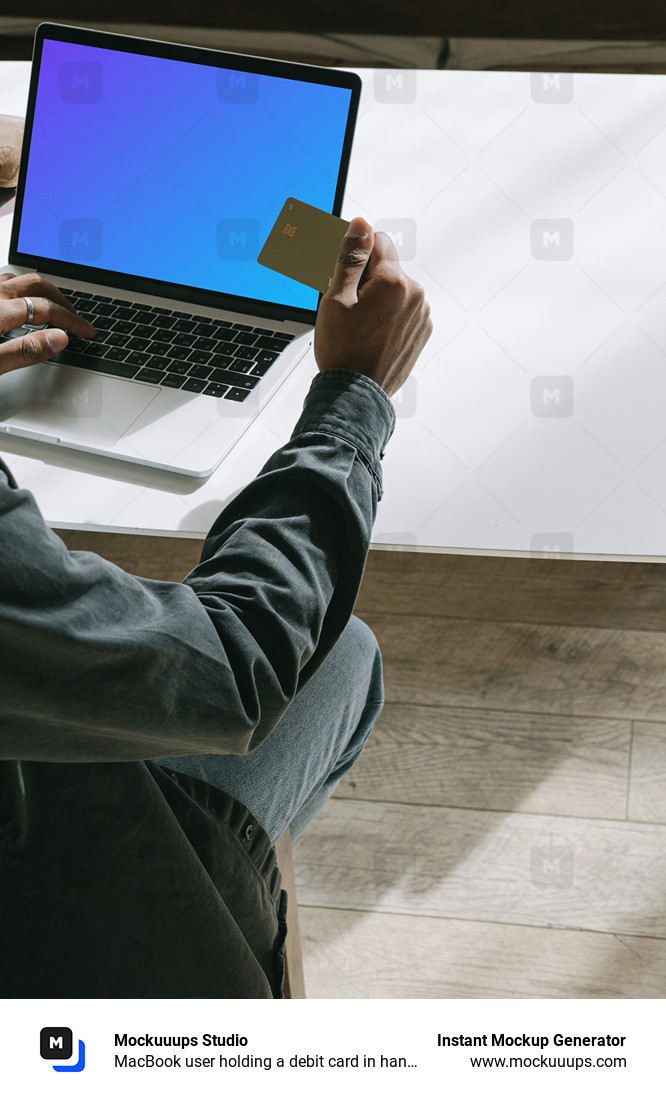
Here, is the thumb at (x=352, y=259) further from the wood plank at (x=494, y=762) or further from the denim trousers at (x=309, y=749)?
the wood plank at (x=494, y=762)

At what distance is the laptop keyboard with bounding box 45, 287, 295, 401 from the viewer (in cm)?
95

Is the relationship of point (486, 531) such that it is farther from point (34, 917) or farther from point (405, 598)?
point (405, 598)

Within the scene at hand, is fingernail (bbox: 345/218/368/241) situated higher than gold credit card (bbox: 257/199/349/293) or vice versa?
gold credit card (bbox: 257/199/349/293)

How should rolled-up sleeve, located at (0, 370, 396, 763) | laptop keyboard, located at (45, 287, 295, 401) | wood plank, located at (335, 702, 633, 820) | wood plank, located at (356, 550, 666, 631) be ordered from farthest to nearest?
wood plank, located at (356, 550, 666, 631) < wood plank, located at (335, 702, 633, 820) < laptop keyboard, located at (45, 287, 295, 401) < rolled-up sleeve, located at (0, 370, 396, 763)

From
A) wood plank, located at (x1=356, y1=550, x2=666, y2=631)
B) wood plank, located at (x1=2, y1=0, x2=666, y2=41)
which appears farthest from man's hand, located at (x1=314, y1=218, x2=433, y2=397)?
wood plank, located at (x1=2, y1=0, x2=666, y2=41)

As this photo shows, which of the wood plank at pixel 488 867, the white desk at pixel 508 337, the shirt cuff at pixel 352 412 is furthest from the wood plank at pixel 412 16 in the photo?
the wood plank at pixel 488 867

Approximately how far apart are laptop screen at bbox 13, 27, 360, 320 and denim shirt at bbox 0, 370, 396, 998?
294 mm

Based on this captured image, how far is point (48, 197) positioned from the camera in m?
1.03

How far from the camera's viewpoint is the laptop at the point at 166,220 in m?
0.94

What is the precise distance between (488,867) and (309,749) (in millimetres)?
540

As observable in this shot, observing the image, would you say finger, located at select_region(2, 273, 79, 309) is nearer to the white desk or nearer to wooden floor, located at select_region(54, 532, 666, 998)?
the white desk
